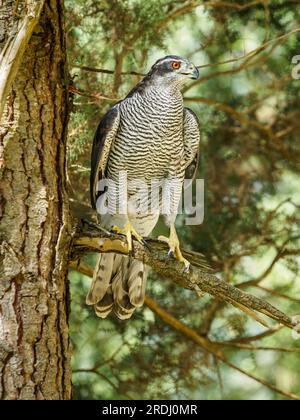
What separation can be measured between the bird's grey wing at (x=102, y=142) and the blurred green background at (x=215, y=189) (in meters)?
0.25

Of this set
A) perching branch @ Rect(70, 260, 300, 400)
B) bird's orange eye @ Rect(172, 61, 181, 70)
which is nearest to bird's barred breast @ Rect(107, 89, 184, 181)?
bird's orange eye @ Rect(172, 61, 181, 70)

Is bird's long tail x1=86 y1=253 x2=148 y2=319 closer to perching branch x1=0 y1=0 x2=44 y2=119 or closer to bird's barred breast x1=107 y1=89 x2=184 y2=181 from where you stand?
bird's barred breast x1=107 y1=89 x2=184 y2=181

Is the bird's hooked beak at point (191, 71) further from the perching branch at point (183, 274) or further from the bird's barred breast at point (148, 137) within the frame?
the perching branch at point (183, 274)

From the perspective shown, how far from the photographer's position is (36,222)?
4.23m

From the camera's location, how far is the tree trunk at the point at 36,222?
4051 millimetres

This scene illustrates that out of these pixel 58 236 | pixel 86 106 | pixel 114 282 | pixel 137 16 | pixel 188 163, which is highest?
pixel 137 16

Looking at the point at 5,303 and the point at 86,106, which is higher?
the point at 86,106

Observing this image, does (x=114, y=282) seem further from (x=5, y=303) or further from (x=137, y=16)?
(x=137, y=16)

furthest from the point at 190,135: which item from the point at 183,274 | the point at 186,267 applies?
the point at 183,274

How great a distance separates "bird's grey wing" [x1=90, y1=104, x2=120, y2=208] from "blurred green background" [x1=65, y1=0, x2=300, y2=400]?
25 centimetres

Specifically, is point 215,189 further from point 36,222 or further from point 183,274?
point 36,222
